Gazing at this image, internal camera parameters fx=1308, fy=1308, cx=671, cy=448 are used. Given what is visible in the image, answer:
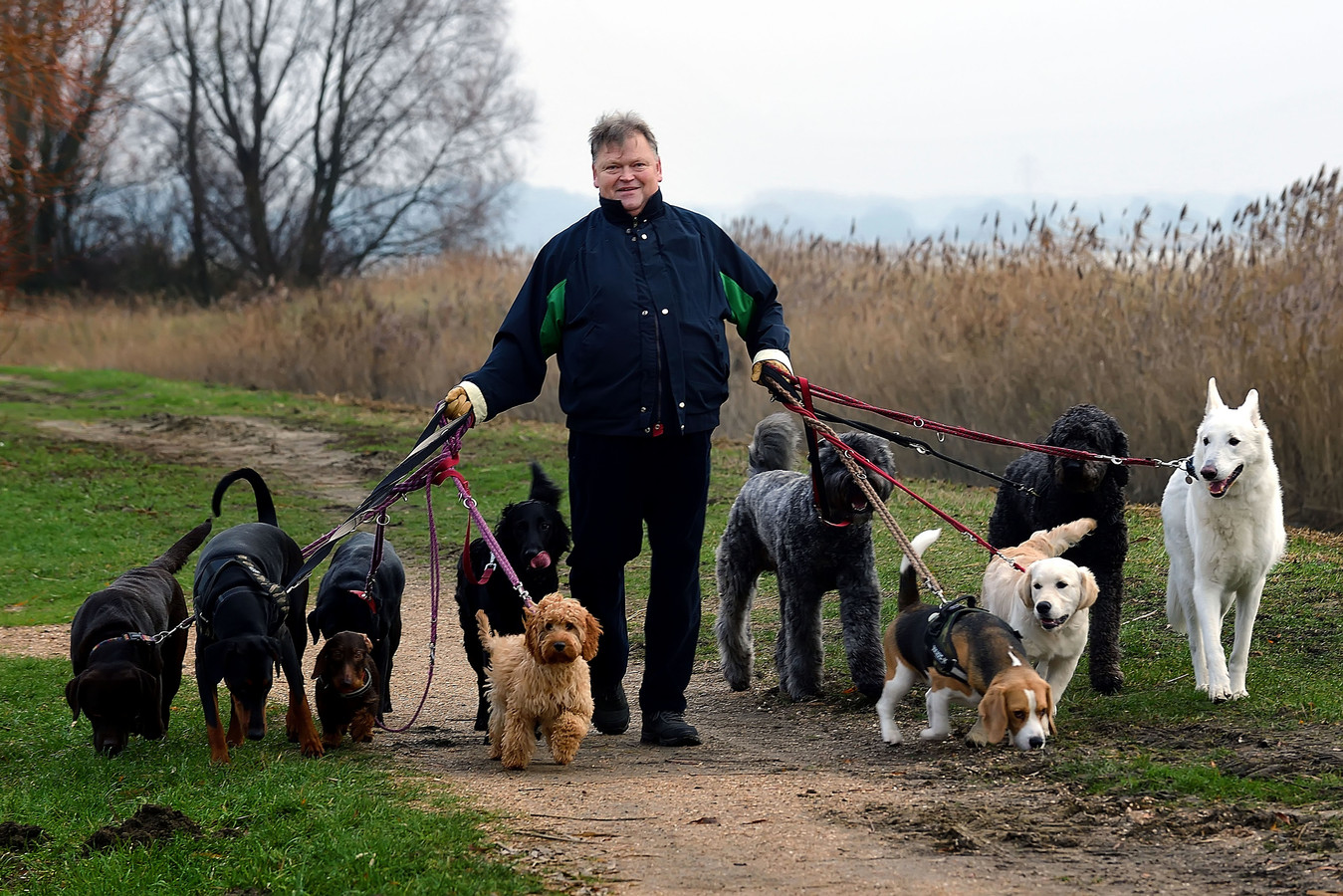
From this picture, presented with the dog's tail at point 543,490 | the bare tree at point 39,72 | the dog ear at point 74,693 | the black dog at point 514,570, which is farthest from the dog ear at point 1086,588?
the bare tree at point 39,72

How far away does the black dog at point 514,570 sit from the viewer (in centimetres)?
593

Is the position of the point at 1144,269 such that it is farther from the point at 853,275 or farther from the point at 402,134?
the point at 402,134

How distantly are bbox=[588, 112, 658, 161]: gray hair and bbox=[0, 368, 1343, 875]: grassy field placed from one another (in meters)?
2.54

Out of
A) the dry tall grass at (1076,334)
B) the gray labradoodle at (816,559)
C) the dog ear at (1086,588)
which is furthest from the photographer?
the dry tall grass at (1076,334)

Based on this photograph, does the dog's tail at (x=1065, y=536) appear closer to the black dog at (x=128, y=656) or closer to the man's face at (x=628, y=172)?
the man's face at (x=628, y=172)

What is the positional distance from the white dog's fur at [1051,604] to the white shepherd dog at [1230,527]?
51 cm

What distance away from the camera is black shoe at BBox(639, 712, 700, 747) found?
5480mm

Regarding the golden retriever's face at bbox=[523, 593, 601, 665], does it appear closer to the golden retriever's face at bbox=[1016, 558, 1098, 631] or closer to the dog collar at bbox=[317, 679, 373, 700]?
the dog collar at bbox=[317, 679, 373, 700]

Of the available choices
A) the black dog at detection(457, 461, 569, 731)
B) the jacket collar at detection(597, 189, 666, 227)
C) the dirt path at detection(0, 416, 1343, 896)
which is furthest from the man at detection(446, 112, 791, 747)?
the dirt path at detection(0, 416, 1343, 896)

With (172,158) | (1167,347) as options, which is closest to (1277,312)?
(1167,347)

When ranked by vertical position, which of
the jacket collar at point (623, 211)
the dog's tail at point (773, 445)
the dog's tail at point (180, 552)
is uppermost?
the jacket collar at point (623, 211)

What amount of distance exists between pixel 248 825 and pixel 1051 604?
3.06 m

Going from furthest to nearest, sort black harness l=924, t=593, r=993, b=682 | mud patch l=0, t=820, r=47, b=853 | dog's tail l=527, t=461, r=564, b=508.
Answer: dog's tail l=527, t=461, r=564, b=508 < black harness l=924, t=593, r=993, b=682 < mud patch l=0, t=820, r=47, b=853

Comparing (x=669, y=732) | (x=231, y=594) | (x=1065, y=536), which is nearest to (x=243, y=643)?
(x=231, y=594)
